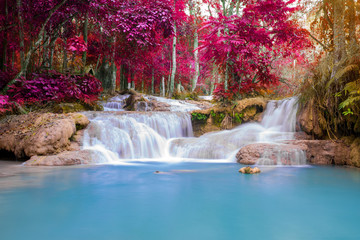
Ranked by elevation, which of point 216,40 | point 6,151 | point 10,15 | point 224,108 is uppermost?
point 10,15

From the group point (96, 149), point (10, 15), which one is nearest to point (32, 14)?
point (10, 15)

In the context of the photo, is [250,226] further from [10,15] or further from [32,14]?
[10,15]

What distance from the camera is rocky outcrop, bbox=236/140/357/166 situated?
5844 mm

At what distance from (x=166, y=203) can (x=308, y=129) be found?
5243 millimetres

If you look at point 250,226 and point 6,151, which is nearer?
point 250,226

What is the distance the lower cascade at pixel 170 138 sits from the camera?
257 inches

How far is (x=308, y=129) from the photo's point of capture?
22.4 feet

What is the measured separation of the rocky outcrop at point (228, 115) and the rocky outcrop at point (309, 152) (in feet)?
9.72

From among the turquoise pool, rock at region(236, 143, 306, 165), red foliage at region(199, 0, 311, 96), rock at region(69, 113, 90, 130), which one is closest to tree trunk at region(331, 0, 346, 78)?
red foliage at region(199, 0, 311, 96)

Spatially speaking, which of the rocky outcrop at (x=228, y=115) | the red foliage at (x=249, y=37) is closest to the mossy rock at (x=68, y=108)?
the rocky outcrop at (x=228, y=115)

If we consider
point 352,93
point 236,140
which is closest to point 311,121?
point 352,93

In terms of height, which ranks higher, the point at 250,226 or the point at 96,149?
the point at 96,149

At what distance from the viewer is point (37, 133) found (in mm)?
5895

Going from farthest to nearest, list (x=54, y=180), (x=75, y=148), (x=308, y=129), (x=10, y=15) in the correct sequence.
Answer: (x=10, y=15) → (x=308, y=129) → (x=75, y=148) → (x=54, y=180)
